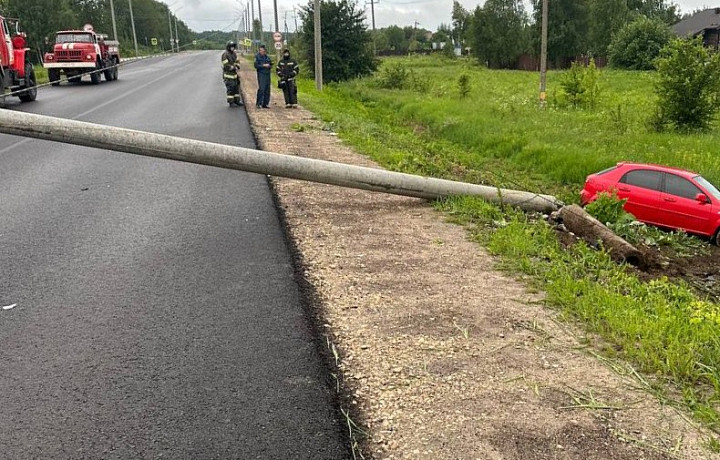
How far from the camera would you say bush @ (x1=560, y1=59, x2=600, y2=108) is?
25078mm

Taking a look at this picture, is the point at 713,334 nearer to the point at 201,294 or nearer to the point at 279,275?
the point at 279,275

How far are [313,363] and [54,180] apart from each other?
7045mm

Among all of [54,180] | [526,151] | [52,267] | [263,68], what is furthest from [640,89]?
[52,267]

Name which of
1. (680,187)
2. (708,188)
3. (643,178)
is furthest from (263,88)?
(708,188)

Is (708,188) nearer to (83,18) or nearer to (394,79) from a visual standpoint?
(394,79)

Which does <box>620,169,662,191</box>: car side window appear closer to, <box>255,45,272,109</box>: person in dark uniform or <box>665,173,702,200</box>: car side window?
<box>665,173,702,200</box>: car side window

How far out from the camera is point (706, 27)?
5828cm

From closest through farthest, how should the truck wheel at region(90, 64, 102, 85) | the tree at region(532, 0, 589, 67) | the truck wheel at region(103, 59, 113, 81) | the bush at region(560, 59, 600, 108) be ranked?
1. the bush at region(560, 59, 600, 108)
2. the truck wheel at region(90, 64, 102, 85)
3. the truck wheel at region(103, 59, 113, 81)
4. the tree at region(532, 0, 589, 67)

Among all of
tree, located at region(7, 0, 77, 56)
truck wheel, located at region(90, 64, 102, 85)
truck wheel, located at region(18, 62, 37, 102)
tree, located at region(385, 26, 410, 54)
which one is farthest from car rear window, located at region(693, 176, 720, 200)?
tree, located at region(385, 26, 410, 54)

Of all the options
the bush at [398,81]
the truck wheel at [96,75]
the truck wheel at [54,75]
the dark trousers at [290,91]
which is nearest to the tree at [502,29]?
the bush at [398,81]

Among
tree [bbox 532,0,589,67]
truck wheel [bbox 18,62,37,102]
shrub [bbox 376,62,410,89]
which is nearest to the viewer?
truck wheel [bbox 18,62,37,102]

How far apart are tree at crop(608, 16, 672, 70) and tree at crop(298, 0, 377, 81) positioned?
27.5m

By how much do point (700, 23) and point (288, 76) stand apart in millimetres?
57798

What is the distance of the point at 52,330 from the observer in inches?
180
